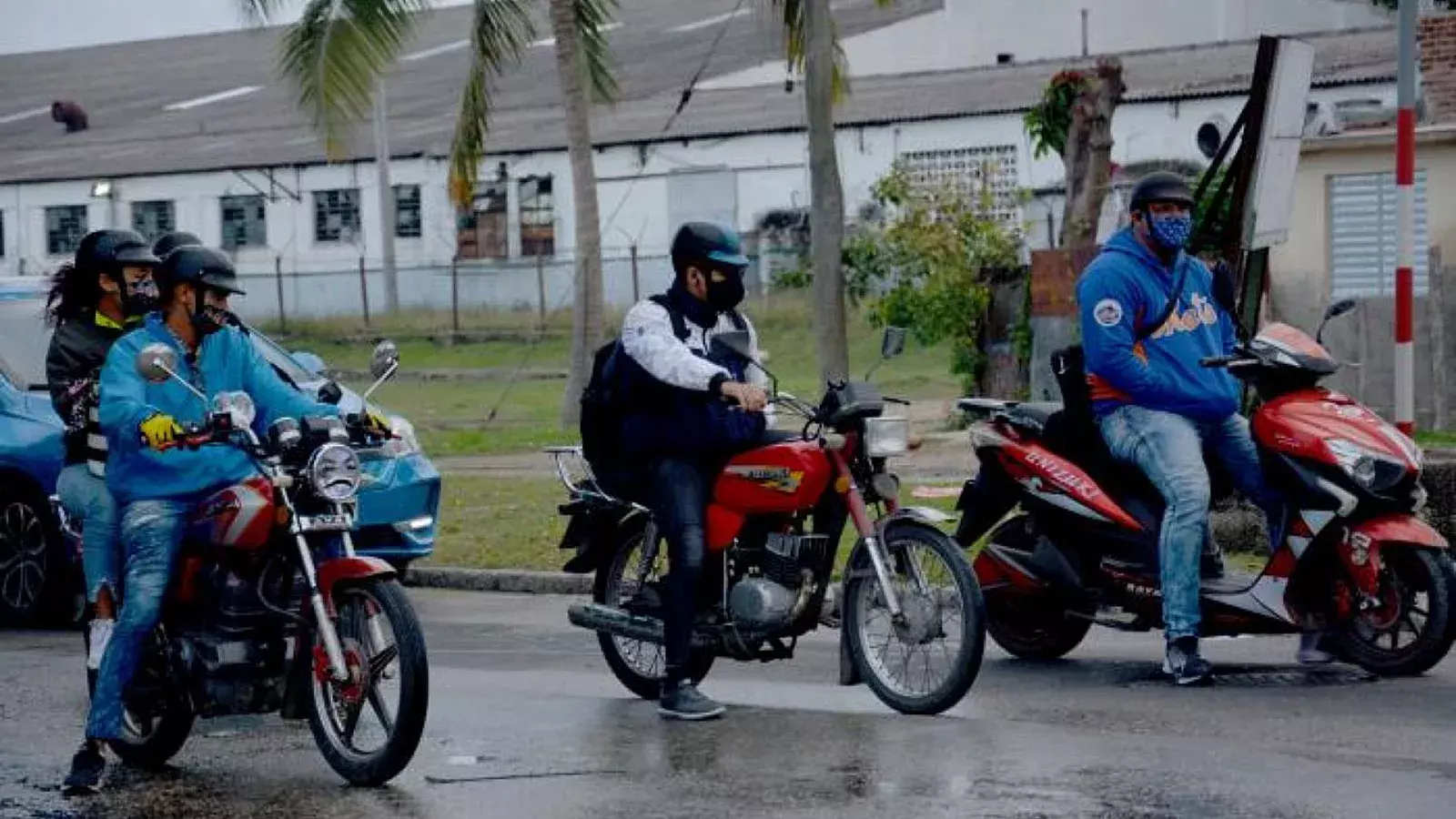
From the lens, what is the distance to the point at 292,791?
845cm

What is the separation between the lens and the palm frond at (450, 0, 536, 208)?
26828 millimetres

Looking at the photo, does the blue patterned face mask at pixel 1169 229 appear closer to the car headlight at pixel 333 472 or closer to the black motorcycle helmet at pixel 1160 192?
the black motorcycle helmet at pixel 1160 192

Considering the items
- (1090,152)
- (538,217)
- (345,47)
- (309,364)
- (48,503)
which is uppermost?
(345,47)

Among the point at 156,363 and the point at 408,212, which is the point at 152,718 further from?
the point at 408,212

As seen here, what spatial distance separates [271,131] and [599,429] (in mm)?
47709

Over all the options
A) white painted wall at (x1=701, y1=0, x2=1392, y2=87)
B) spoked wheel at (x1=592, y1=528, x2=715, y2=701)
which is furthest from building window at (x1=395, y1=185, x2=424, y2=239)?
spoked wheel at (x1=592, y1=528, x2=715, y2=701)

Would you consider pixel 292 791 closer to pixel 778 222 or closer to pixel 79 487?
pixel 79 487

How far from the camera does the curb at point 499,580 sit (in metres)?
14.9

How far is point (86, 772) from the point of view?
8.59 metres

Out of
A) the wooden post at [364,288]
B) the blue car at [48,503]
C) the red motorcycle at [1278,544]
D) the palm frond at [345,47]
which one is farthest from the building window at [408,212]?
the red motorcycle at [1278,544]

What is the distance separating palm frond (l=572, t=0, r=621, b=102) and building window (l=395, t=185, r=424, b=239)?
22237 mm

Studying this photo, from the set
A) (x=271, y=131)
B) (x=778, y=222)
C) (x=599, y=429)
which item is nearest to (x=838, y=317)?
(x=599, y=429)

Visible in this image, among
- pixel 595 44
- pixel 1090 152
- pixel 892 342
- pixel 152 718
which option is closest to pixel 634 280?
pixel 595 44

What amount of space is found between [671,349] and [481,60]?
58.5ft
